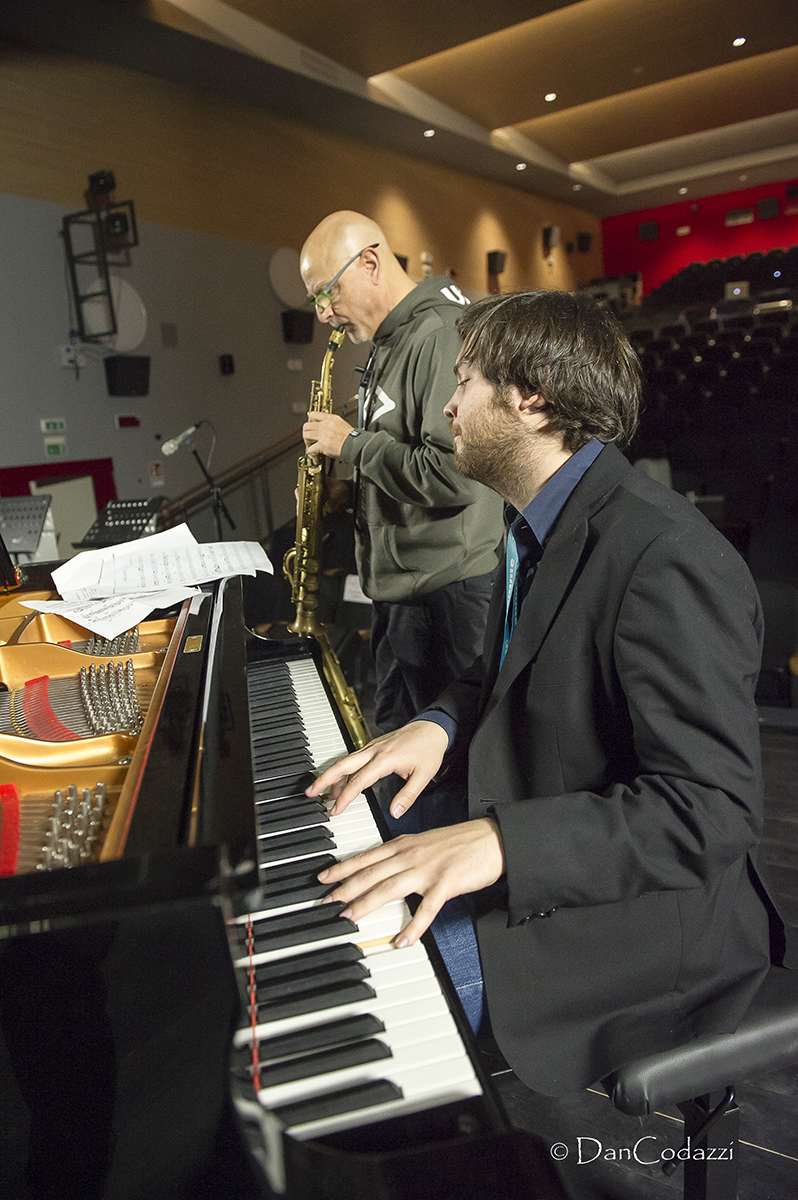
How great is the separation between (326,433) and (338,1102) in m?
1.98

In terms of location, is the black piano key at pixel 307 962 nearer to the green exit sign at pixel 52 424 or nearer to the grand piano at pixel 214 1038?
the grand piano at pixel 214 1038

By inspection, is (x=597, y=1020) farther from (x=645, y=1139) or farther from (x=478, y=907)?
(x=645, y=1139)

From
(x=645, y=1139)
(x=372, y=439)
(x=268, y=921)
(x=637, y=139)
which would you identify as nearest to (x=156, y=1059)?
(x=268, y=921)

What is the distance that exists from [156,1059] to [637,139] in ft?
46.2

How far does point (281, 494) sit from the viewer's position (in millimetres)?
5773

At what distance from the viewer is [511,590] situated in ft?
4.51

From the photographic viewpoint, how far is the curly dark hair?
1.23 meters

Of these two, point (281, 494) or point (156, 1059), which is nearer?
point (156, 1059)

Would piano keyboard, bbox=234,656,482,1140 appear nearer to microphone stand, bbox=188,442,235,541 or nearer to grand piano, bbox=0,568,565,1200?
grand piano, bbox=0,568,565,1200

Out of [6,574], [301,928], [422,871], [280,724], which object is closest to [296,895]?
[301,928]

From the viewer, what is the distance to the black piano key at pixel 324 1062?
702mm

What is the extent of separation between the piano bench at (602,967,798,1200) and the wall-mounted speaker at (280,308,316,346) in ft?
25.8

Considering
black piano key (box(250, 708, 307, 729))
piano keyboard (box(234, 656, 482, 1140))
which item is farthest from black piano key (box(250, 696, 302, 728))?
piano keyboard (box(234, 656, 482, 1140))

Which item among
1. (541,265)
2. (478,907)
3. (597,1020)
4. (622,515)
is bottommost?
(597,1020)
